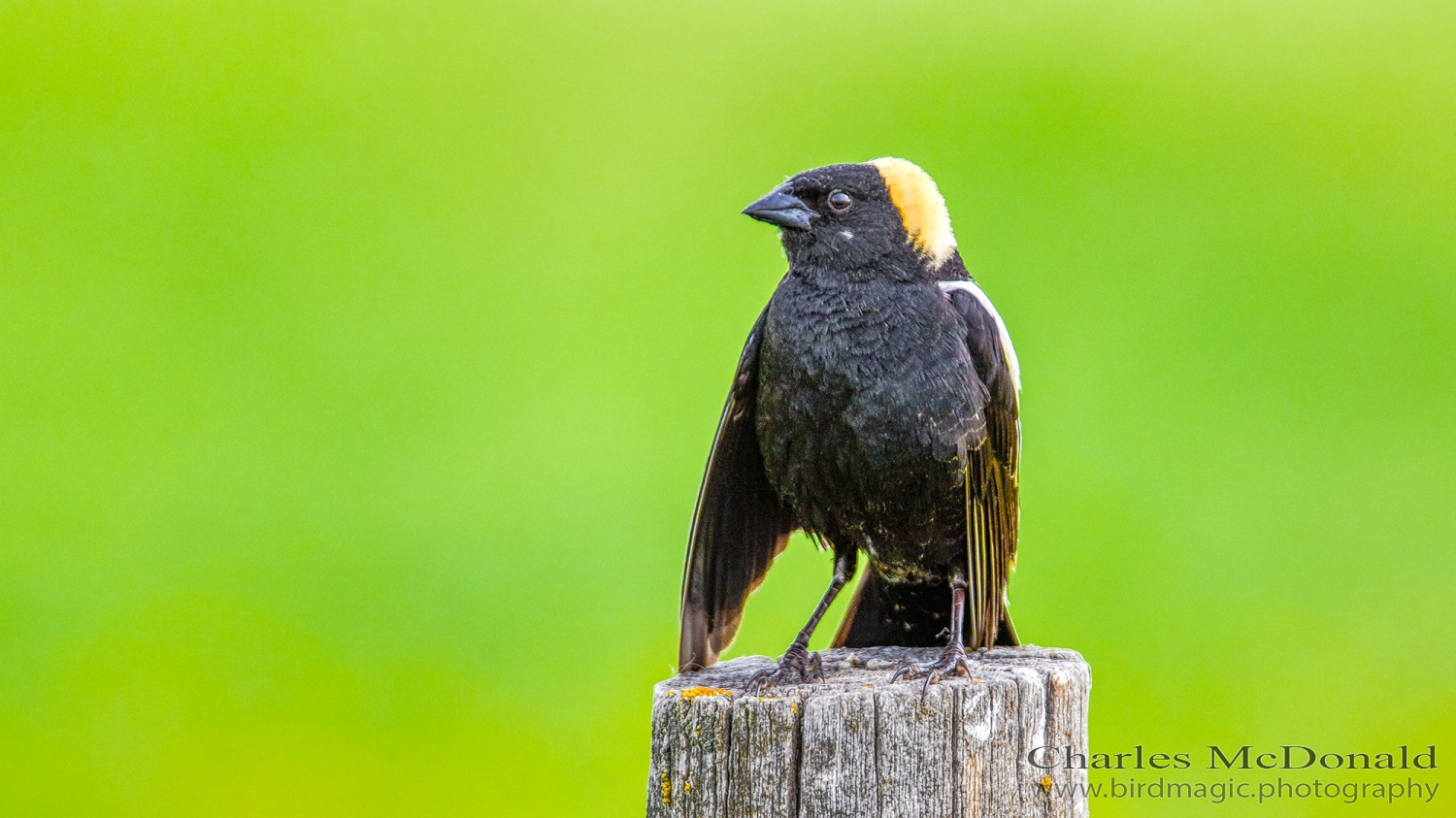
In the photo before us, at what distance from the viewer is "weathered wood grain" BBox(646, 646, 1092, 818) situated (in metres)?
2.89

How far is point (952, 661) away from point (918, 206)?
4.47 ft

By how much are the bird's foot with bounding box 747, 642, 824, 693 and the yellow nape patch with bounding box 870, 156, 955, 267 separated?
1227 mm

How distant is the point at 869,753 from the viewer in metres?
2.92

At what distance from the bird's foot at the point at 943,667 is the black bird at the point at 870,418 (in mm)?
89

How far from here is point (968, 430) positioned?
150 inches

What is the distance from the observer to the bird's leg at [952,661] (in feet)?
10.7

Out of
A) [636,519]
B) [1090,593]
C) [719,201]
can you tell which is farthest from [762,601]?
[719,201]

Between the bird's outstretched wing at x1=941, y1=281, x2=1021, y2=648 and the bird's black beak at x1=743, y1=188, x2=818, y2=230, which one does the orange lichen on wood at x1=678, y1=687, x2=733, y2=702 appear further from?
the bird's black beak at x1=743, y1=188, x2=818, y2=230

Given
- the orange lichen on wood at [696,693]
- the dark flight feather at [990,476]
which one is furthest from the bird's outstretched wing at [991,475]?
the orange lichen on wood at [696,693]

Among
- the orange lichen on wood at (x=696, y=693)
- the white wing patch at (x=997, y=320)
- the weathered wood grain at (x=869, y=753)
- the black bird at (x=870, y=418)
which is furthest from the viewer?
the white wing patch at (x=997, y=320)

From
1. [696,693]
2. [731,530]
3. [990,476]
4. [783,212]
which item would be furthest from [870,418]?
[696,693]

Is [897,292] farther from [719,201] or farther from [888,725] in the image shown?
[719,201]

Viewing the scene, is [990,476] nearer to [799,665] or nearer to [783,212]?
[799,665]

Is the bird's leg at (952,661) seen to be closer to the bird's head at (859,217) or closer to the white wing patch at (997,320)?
the white wing patch at (997,320)
